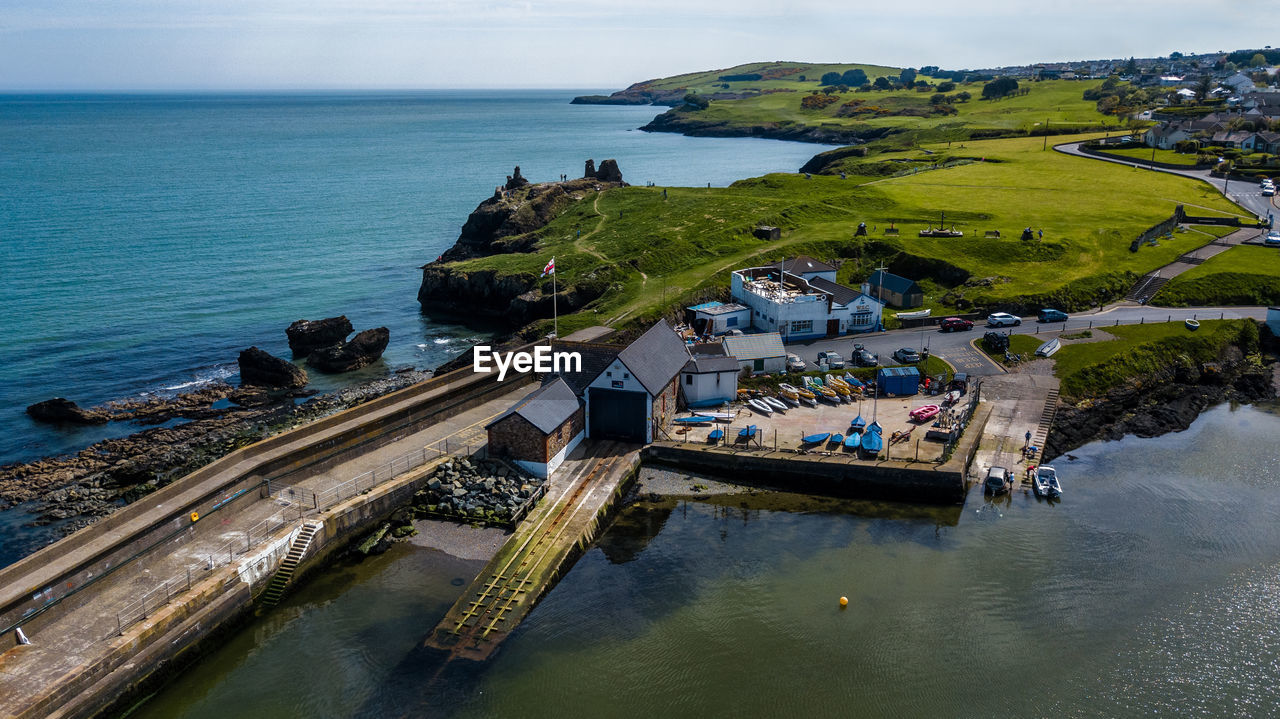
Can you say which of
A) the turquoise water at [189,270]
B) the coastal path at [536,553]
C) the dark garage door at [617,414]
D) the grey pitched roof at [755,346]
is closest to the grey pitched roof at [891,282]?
the grey pitched roof at [755,346]

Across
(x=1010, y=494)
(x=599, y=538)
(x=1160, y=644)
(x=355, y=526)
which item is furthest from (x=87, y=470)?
(x=1160, y=644)

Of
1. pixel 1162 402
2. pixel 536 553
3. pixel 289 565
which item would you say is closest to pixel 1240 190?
pixel 1162 402

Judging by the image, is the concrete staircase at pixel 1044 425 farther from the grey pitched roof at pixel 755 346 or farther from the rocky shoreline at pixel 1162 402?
the grey pitched roof at pixel 755 346

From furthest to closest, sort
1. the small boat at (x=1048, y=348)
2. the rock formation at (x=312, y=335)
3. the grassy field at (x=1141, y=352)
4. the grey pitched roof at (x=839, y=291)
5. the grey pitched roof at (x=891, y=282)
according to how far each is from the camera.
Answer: the rock formation at (x=312, y=335)
the grey pitched roof at (x=891, y=282)
the grey pitched roof at (x=839, y=291)
the small boat at (x=1048, y=348)
the grassy field at (x=1141, y=352)

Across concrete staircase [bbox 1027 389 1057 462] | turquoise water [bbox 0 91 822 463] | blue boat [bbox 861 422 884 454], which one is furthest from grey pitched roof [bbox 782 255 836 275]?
turquoise water [bbox 0 91 822 463]

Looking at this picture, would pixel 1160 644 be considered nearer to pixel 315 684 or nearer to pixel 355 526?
pixel 315 684

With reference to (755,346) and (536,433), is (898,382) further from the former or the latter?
(536,433)
